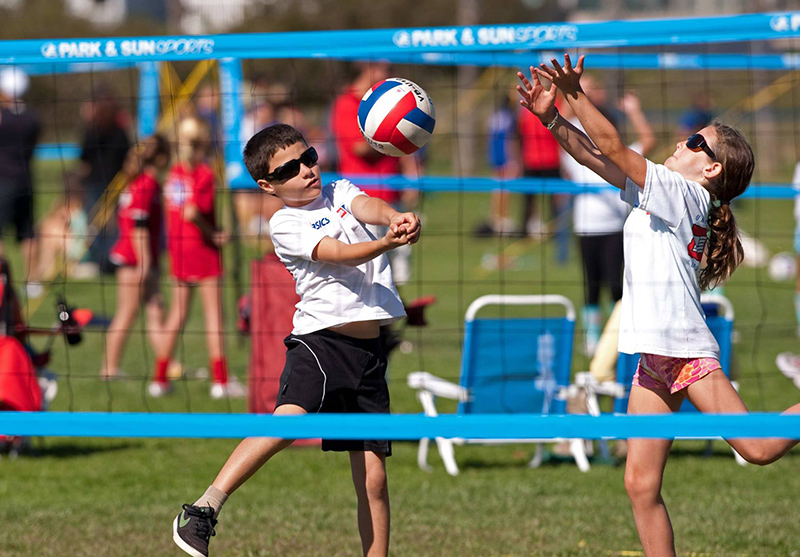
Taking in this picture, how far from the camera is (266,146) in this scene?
3977 millimetres

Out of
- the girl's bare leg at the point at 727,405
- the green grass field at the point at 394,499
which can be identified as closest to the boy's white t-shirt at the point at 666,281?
the girl's bare leg at the point at 727,405

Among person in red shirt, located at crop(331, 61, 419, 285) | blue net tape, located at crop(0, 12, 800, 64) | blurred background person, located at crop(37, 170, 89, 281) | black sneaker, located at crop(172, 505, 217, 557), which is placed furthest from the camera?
blurred background person, located at crop(37, 170, 89, 281)

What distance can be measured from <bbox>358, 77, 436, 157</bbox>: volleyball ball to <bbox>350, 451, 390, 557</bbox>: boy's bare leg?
1.23 metres

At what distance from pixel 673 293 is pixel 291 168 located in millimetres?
1500

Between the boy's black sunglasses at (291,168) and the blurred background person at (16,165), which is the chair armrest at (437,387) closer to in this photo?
the boy's black sunglasses at (291,168)

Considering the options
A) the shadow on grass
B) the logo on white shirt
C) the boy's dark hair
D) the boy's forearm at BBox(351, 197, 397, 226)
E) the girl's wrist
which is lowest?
the shadow on grass

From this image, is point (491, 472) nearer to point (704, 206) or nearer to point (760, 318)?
point (704, 206)

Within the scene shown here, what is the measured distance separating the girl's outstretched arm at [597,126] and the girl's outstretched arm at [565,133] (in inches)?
7.8

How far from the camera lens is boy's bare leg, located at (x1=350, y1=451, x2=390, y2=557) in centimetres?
401

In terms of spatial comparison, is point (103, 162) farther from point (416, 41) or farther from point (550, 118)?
point (550, 118)

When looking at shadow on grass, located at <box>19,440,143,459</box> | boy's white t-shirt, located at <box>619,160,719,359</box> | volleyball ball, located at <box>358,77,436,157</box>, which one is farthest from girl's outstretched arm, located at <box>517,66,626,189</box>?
shadow on grass, located at <box>19,440,143,459</box>

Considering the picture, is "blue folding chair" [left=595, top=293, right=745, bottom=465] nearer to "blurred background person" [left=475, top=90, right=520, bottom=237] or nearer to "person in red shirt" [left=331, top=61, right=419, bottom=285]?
"person in red shirt" [left=331, top=61, right=419, bottom=285]

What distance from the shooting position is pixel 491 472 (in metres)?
6.21

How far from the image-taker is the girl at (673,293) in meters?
3.66
